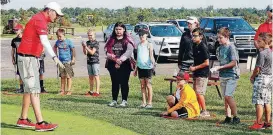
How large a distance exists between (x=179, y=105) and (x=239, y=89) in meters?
5.26

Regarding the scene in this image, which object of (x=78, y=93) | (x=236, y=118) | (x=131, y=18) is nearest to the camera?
(x=236, y=118)

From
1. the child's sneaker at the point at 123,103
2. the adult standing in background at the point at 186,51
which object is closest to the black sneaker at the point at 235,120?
the adult standing in background at the point at 186,51

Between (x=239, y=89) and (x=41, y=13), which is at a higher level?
(x=41, y=13)

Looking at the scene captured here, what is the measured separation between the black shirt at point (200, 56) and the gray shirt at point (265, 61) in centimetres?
155

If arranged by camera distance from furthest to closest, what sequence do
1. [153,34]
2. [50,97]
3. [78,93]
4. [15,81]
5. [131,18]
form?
1. [131,18]
2. [153,34]
3. [15,81]
4. [78,93]
5. [50,97]

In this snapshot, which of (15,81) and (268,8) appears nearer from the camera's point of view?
(268,8)

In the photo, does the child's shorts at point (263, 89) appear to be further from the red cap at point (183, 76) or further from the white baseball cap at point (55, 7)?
the white baseball cap at point (55, 7)

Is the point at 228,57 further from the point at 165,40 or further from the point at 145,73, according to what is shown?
the point at 165,40

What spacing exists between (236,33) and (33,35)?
16.9m

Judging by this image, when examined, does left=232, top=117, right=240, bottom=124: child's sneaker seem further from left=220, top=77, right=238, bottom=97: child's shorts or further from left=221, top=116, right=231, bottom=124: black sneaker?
left=220, top=77, right=238, bottom=97: child's shorts

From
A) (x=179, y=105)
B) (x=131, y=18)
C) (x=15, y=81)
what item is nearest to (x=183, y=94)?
(x=179, y=105)

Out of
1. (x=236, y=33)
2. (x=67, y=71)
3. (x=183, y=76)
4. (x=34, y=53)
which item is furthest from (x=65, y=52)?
(x=236, y=33)

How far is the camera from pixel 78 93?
1523 cm

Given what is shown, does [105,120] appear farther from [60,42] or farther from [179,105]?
[60,42]
